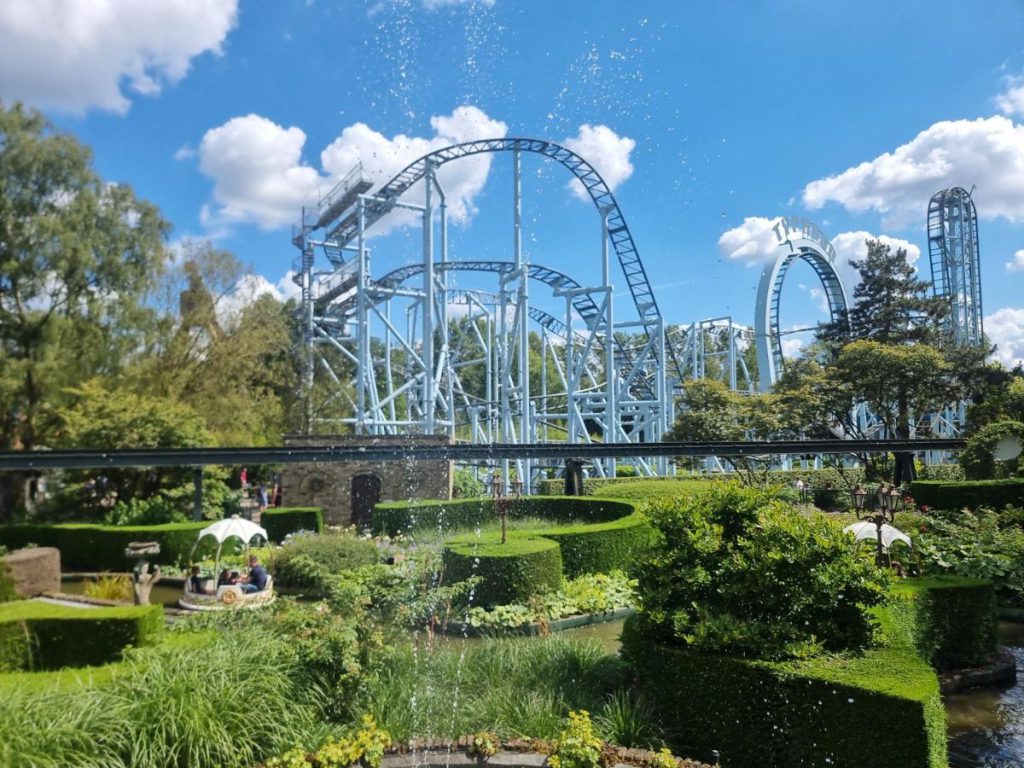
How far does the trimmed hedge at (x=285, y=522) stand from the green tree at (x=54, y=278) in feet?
29.4

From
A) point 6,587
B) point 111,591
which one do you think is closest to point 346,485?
point 111,591

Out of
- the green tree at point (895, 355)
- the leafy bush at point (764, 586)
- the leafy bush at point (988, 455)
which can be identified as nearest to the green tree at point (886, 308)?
the green tree at point (895, 355)

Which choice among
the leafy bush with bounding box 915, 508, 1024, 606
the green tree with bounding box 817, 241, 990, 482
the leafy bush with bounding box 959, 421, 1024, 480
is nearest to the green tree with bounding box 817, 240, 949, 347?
the green tree with bounding box 817, 241, 990, 482

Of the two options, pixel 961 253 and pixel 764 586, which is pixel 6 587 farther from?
pixel 961 253

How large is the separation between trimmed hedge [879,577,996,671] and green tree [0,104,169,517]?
2332cm

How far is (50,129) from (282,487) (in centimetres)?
1447

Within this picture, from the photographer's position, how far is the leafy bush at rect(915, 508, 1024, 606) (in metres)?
10.4

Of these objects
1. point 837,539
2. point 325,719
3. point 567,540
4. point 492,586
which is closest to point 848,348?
point 567,540

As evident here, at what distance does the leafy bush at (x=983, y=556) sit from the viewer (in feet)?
34.1

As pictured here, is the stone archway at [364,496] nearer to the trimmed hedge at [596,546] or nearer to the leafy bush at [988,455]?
the trimmed hedge at [596,546]

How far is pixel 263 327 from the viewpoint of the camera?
92.6 ft

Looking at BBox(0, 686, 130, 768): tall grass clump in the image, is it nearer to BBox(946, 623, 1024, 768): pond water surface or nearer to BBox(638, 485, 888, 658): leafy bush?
BBox(638, 485, 888, 658): leafy bush

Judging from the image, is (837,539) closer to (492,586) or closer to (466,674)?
(466,674)

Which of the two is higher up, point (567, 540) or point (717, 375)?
point (717, 375)
